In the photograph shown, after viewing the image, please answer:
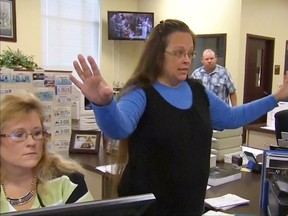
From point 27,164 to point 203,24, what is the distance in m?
5.28

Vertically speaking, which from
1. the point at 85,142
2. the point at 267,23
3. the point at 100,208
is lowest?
the point at 85,142

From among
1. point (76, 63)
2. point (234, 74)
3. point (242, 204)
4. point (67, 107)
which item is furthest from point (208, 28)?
point (76, 63)

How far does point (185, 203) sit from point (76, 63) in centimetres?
69

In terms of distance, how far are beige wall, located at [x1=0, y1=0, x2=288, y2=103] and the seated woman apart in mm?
4125

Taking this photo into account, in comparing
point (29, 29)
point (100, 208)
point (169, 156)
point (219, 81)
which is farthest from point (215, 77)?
point (100, 208)

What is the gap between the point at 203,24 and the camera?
602 cm

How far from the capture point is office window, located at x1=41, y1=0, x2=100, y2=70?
5961 millimetres

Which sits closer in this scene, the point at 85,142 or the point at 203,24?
Result: the point at 85,142

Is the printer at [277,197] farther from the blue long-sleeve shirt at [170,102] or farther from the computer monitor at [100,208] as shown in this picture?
the computer monitor at [100,208]

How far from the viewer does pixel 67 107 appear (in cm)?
296

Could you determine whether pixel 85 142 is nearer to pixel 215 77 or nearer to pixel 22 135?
pixel 22 135

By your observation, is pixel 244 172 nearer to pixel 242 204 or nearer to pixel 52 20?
pixel 242 204

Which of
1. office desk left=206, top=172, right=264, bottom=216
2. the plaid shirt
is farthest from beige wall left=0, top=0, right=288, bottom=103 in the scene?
office desk left=206, top=172, right=264, bottom=216

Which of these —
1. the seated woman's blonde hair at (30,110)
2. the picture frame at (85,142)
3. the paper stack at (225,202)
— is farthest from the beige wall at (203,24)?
the seated woman's blonde hair at (30,110)
